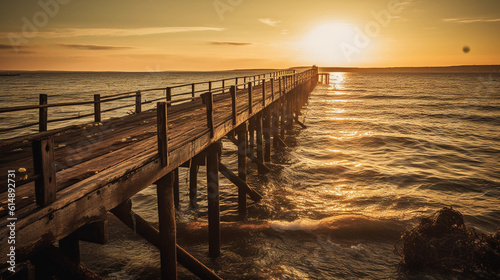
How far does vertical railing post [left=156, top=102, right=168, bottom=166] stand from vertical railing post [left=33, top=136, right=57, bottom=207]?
1698 millimetres

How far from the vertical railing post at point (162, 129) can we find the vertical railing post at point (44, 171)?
170 cm

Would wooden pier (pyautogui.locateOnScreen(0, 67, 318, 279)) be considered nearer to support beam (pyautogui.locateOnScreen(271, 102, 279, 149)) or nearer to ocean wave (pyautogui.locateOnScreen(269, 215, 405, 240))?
ocean wave (pyautogui.locateOnScreen(269, 215, 405, 240))

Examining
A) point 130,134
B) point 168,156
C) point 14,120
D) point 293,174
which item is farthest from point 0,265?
point 14,120

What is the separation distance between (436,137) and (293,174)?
51.7 feet

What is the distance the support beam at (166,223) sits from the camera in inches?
190

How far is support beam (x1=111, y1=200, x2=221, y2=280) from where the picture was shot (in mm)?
4270

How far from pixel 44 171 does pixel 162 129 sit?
1.85 meters

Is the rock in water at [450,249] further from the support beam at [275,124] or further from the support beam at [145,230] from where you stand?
the support beam at [275,124]

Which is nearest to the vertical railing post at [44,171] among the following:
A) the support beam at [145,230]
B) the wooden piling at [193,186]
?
the support beam at [145,230]

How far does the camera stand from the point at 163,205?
483 centimetres

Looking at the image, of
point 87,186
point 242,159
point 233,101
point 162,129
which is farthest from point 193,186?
point 87,186

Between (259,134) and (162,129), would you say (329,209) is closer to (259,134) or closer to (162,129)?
(259,134)

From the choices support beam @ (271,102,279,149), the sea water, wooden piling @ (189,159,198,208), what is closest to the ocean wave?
the sea water

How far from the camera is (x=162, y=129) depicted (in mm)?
4332
